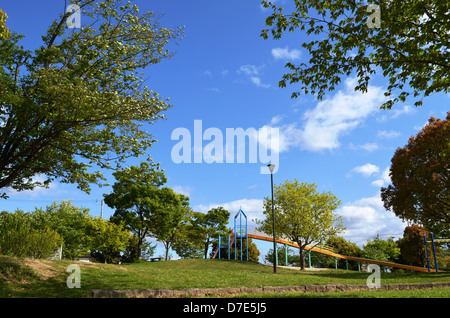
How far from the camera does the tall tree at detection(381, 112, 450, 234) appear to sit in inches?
914

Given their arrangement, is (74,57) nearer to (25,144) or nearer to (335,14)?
(25,144)

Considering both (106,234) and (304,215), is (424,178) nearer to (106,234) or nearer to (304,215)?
(304,215)

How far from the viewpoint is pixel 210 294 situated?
10898mm

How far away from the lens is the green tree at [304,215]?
33.8m

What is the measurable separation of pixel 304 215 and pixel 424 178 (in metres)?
12.7

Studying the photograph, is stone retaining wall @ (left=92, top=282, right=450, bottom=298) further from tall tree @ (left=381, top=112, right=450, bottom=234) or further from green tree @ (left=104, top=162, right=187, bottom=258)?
green tree @ (left=104, top=162, right=187, bottom=258)

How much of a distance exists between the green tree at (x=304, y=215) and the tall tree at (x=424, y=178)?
891 centimetres

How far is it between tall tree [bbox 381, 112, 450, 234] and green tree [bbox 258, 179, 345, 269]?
351 inches

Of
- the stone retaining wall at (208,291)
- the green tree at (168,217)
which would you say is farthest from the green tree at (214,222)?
the stone retaining wall at (208,291)

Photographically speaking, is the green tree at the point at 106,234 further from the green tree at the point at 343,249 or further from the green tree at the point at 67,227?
the green tree at the point at 343,249

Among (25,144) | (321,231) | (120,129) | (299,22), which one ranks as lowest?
(321,231)

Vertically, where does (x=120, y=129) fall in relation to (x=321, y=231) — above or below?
above

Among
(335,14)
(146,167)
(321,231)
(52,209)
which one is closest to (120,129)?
(146,167)
